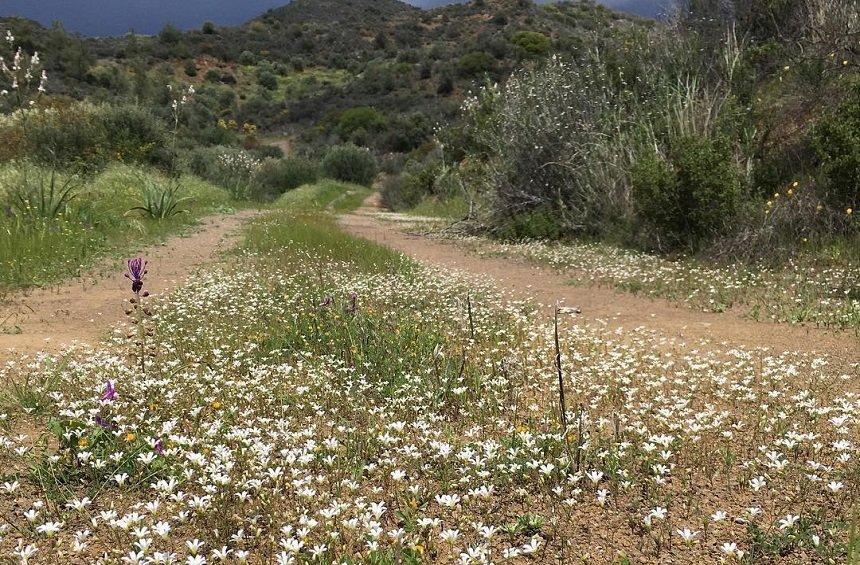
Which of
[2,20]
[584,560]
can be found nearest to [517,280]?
[584,560]

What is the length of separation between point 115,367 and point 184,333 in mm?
1372

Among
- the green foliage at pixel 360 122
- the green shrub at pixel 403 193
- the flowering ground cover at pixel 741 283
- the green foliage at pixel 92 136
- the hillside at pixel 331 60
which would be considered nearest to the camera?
the flowering ground cover at pixel 741 283

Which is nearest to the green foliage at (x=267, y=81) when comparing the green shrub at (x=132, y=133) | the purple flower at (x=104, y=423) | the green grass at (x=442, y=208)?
the green shrub at (x=132, y=133)

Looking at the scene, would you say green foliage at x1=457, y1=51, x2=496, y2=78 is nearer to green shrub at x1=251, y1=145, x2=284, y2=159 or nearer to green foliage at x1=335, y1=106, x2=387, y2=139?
green foliage at x1=335, y1=106, x2=387, y2=139

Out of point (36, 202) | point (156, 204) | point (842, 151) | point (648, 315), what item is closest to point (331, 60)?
point (156, 204)

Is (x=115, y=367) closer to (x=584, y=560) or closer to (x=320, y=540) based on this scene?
(x=320, y=540)

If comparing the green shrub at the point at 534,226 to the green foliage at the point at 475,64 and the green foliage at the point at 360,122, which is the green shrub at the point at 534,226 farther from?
the green foliage at the point at 475,64

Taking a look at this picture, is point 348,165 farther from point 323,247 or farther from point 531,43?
point 323,247

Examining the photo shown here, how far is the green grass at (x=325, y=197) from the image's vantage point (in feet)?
91.1

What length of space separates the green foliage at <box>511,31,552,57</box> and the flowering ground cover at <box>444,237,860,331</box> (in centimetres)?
4723

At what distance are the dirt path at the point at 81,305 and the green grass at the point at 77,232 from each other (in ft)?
1.23

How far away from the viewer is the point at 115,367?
4637mm

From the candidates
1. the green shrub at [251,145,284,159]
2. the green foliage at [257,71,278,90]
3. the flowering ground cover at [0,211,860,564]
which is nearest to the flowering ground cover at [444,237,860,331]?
the flowering ground cover at [0,211,860,564]

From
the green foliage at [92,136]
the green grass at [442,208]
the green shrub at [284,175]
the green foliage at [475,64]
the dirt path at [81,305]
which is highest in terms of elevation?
the green foliage at [475,64]
